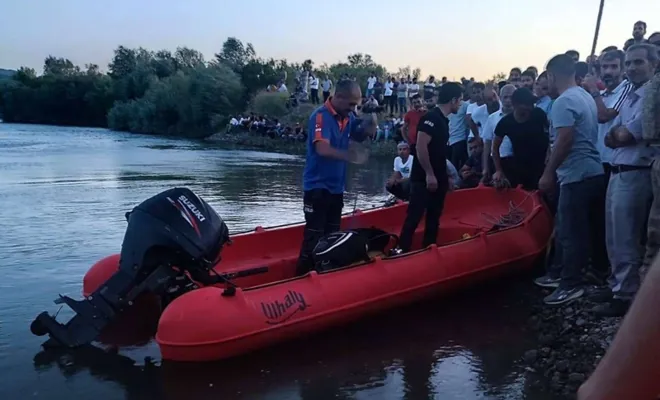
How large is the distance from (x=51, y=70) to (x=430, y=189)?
91.3m

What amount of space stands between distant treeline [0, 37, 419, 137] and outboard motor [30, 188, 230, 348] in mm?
36425

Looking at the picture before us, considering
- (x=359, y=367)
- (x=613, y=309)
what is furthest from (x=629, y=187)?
A: (x=359, y=367)

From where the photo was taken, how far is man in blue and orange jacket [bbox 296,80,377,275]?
5668mm

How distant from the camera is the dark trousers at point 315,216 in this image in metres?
5.83

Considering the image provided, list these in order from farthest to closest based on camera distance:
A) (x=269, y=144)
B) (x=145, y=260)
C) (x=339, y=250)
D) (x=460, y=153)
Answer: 1. (x=269, y=144)
2. (x=460, y=153)
3. (x=339, y=250)
4. (x=145, y=260)

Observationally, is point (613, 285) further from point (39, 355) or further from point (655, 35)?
point (39, 355)

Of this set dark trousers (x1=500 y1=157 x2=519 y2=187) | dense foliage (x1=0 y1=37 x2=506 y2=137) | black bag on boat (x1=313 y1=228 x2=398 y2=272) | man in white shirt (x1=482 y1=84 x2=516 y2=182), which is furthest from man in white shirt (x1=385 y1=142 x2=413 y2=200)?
dense foliage (x1=0 y1=37 x2=506 y2=137)

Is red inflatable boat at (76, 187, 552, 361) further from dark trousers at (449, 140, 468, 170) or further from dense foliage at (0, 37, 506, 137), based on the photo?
dense foliage at (0, 37, 506, 137)

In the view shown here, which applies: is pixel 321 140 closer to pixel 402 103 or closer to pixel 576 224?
pixel 576 224

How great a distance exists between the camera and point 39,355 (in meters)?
4.93

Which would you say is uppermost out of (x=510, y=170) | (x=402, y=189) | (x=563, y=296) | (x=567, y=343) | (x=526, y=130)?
(x=526, y=130)

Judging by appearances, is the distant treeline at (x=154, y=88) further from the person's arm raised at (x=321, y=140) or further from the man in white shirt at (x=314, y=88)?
the person's arm raised at (x=321, y=140)

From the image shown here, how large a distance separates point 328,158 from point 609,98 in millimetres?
2534

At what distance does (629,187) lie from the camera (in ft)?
16.3
